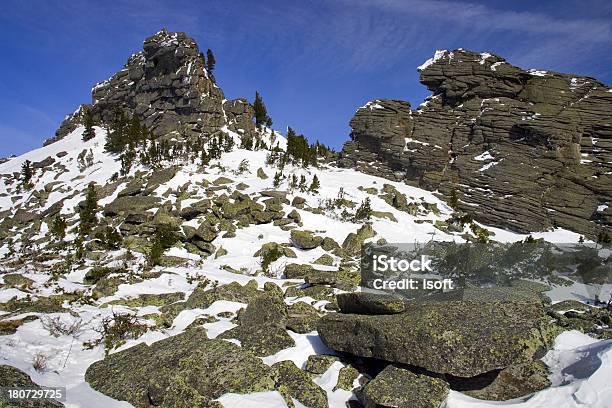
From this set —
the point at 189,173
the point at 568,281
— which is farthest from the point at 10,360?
the point at 189,173

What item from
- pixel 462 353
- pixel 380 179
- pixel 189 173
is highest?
pixel 380 179

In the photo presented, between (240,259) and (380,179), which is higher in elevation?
(380,179)

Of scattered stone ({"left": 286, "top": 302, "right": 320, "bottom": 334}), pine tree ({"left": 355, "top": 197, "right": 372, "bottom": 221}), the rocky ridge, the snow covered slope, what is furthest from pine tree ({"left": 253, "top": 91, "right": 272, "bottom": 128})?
scattered stone ({"left": 286, "top": 302, "right": 320, "bottom": 334})

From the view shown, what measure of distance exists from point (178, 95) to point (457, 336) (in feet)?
225

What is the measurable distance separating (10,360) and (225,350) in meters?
4.38

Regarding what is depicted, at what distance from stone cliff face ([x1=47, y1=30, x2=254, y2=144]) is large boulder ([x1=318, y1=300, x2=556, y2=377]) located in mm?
57956

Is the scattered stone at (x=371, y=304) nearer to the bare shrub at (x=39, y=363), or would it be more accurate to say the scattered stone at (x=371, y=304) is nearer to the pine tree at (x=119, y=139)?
the bare shrub at (x=39, y=363)

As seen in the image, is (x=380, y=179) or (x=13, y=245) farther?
(x=380, y=179)

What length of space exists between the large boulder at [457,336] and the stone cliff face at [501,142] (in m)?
44.0

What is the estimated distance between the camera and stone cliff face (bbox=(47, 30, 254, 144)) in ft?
207

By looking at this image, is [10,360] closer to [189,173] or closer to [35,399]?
[35,399]

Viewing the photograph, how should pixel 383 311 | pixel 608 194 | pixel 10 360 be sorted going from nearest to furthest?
pixel 10 360 < pixel 383 311 < pixel 608 194

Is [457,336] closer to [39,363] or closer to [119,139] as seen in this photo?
[39,363]

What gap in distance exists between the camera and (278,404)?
20.9 ft
